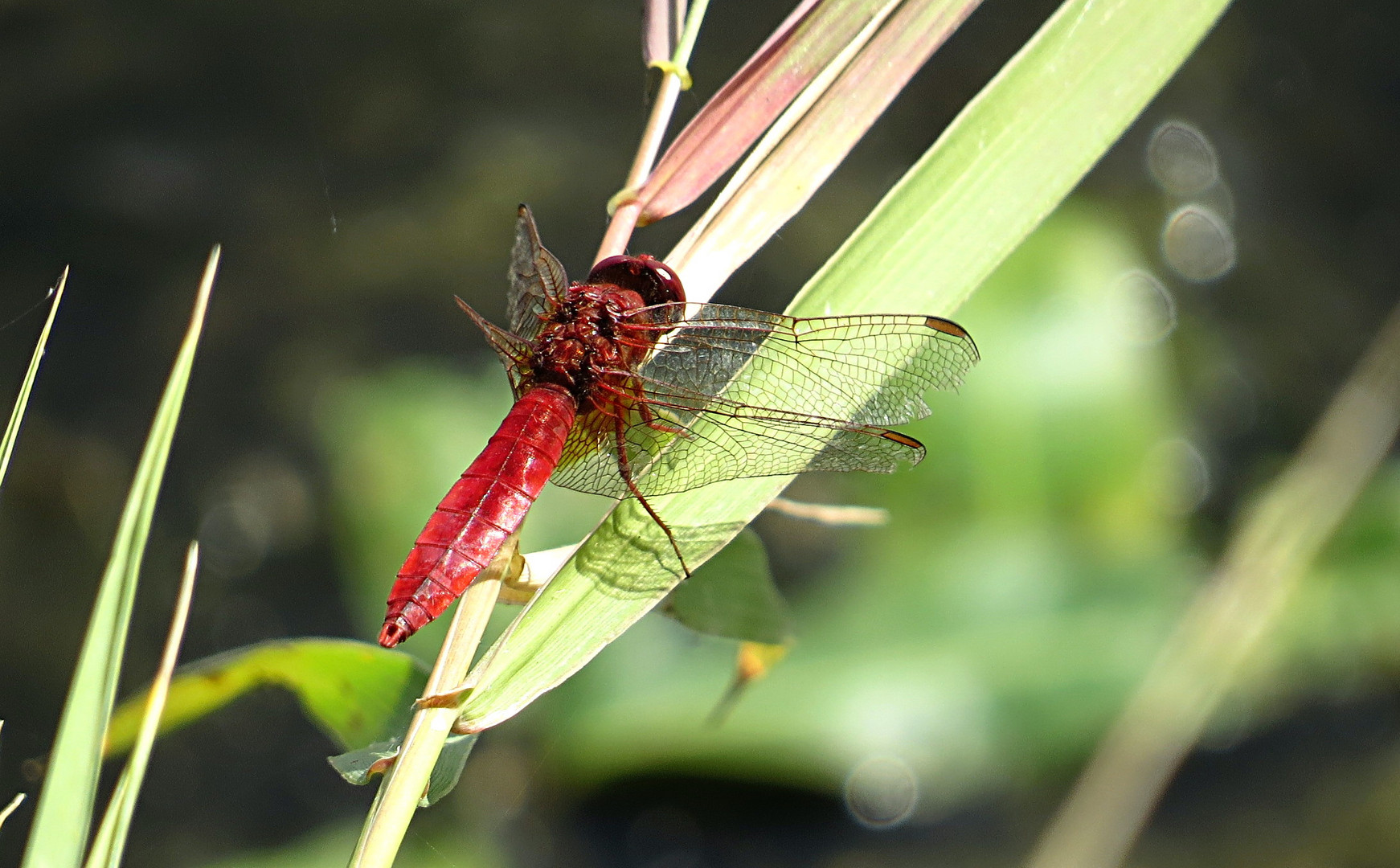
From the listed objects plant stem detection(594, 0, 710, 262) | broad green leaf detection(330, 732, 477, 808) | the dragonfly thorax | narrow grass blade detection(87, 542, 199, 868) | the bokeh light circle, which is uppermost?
plant stem detection(594, 0, 710, 262)

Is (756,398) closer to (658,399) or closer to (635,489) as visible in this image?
(658,399)

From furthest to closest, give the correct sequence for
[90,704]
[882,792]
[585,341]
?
[882,792]
[585,341]
[90,704]

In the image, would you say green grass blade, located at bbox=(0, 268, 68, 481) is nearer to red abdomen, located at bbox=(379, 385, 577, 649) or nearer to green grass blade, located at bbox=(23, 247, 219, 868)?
green grass blade, located at bbox=(23, 247, 219, 868)

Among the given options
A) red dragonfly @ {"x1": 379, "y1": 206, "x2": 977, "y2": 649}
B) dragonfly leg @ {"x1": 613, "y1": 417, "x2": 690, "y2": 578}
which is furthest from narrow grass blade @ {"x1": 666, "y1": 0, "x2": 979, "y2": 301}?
dragonfly leg @ {"x1": 613, "y1": 417, "x2": 690, "y2": 578}

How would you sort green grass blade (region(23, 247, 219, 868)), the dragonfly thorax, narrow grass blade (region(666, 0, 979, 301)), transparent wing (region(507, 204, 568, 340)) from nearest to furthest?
green grass blade (region(23, 247, 219, 868)) → narrow grass blade (region(666, 0, 979, 301)) → the dragonfly thorax → transparent wing (region(507, 204, 568, 340))

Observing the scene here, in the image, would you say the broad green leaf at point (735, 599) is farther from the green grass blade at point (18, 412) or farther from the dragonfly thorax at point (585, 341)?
the green grass blade at point (18, 412)

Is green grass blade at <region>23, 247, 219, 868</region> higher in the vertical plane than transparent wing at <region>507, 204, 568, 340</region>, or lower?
lower

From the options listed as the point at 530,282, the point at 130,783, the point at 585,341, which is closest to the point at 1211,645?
the point at 585,341
